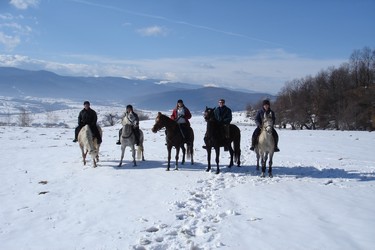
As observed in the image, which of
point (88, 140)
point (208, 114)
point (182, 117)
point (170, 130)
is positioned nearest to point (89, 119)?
point (88, 140)

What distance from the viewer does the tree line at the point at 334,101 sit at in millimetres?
61688

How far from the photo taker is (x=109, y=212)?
9.71 meters

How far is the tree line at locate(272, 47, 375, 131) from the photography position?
61688 mm

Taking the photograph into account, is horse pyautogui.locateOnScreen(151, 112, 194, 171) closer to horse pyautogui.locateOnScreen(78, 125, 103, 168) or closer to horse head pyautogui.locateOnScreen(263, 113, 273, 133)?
horse pyautogui.locateOnScreen(78, 125, 103, 168)

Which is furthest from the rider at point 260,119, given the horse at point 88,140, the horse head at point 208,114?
the horse at point 88,140

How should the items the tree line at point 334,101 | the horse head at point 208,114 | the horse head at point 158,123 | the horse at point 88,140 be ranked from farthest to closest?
the tree line at point 334,101, the horse at point 88,140, the horse head at point 158,123, the horse head at point 208,114

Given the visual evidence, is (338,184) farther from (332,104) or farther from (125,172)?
(332,104)

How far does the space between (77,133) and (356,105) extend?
5890 cm

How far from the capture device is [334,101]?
74.0 m

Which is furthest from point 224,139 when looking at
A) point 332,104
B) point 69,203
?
point 332,104

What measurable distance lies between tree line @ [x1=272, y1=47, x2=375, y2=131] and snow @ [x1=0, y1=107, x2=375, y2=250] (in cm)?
4927

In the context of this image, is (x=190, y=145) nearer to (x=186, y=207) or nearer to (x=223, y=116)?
(x=223, y=116)

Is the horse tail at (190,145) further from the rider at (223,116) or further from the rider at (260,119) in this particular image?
the rider at (260,119)

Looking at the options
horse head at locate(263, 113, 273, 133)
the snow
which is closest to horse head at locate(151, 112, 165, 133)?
the snow
